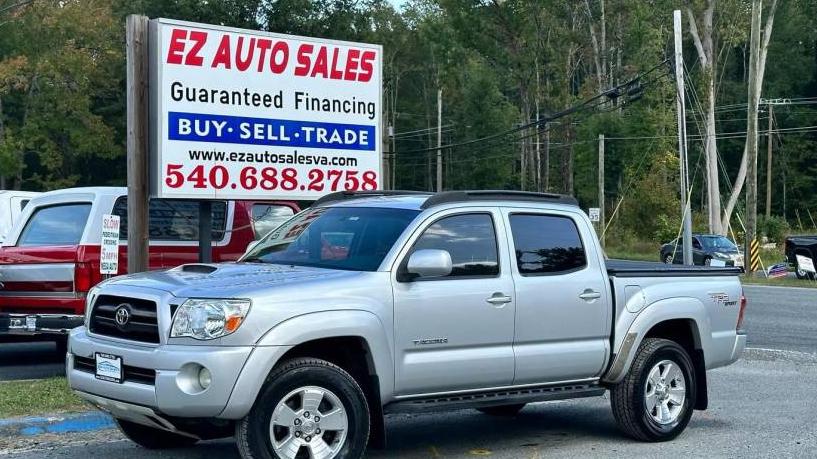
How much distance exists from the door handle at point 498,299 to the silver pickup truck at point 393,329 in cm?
1

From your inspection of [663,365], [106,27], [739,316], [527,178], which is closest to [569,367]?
[663,365]

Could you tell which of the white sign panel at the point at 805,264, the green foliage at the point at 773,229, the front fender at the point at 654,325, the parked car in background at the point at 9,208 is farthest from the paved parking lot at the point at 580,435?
the green foliage at the point at 773,229

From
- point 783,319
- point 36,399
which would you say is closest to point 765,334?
point 783,319

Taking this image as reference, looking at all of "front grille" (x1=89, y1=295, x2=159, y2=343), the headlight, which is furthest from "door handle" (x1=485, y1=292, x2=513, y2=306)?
"front grille" (x1=89, y1=295, x2=159, y2=343)

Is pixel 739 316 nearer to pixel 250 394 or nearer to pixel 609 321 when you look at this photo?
pixel 609 321

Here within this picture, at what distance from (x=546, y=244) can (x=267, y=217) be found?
613cm

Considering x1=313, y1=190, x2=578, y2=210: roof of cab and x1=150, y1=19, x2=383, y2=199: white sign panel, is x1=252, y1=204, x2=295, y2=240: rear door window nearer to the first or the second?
x1=150, y1=19, x2=383, y2=199: white sign panel

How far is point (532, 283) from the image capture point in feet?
25.2

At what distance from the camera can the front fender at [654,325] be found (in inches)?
320

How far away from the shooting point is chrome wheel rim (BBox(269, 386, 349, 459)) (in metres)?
6.45

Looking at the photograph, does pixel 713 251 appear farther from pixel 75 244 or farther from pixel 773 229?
pixel 75 244

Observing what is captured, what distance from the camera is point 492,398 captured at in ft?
24.3

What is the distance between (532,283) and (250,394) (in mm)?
2382

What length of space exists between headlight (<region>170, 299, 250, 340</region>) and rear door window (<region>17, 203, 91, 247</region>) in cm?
635
